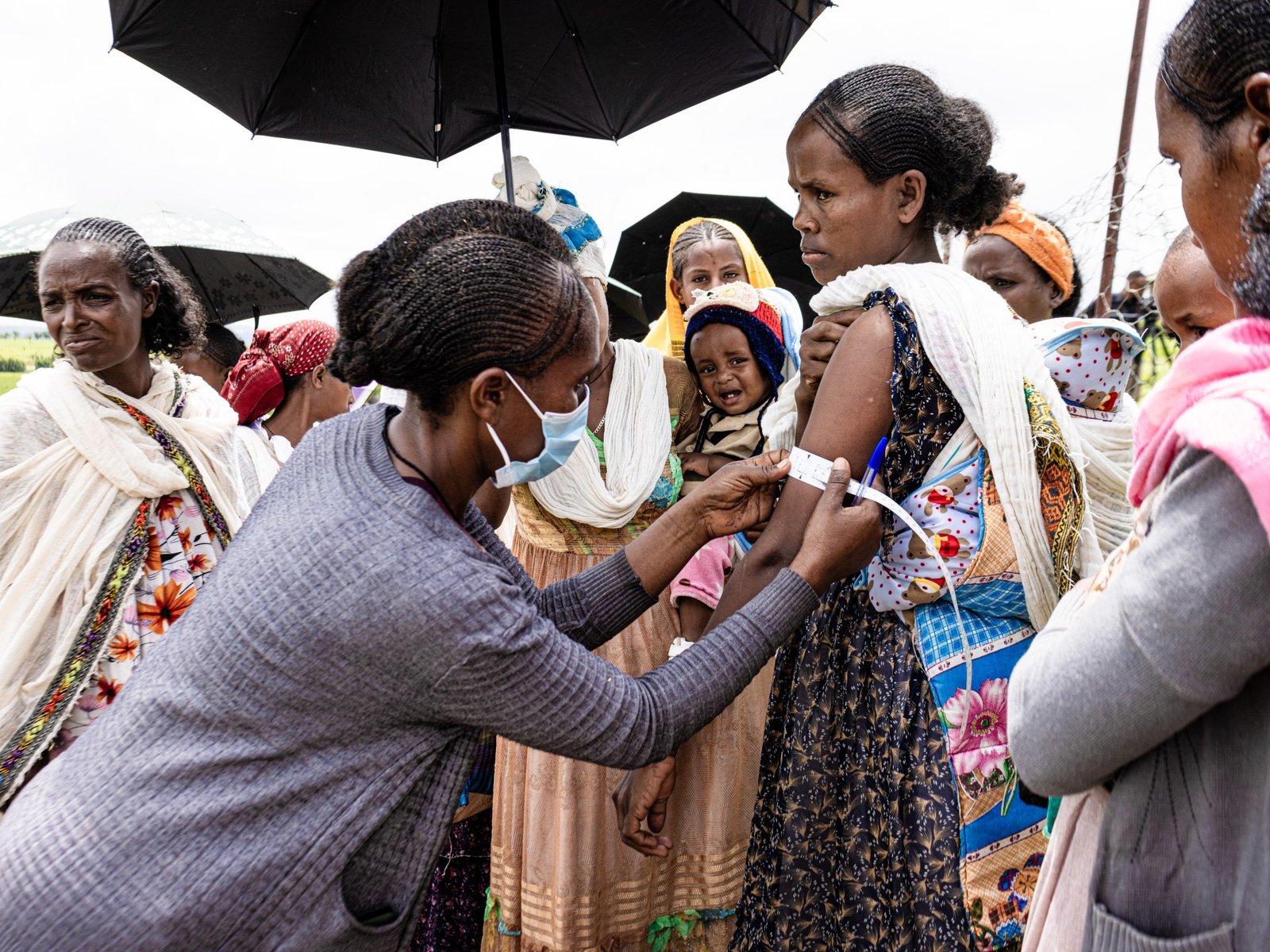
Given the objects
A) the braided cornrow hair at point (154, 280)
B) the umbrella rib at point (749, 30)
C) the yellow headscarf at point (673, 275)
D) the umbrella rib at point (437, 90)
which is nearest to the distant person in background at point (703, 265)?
the yellow headscarf at point (673, 275)

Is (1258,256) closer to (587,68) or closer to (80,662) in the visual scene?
(80,662)

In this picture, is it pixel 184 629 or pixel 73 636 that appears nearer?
pixel 184 629

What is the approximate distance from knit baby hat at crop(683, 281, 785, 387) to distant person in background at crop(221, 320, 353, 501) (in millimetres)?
1887

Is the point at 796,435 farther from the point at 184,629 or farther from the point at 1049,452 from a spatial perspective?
the point at 184,629

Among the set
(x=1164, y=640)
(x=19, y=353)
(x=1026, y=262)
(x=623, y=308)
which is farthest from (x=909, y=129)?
(x=623, y=308)

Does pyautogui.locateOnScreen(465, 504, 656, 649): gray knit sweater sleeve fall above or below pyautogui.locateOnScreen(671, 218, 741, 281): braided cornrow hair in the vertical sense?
below

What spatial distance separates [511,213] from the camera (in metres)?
1.75

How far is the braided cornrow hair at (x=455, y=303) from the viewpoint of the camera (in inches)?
63.8

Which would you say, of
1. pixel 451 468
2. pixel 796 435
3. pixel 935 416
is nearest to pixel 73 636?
pixel 451 468

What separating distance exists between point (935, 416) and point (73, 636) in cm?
240

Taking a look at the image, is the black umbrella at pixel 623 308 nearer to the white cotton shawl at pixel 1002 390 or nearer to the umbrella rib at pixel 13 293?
the umbrella rib at pixel 13 293

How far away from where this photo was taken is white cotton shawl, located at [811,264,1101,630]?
172cm

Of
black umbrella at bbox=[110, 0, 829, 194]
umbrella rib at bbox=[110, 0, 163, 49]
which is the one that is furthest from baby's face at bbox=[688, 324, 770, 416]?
umbrella rib at bbox=[110, 0, 163, 49]

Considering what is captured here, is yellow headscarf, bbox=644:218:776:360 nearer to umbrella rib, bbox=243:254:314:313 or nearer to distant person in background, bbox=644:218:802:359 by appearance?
distant person in background, bbox=644:218:802:359
